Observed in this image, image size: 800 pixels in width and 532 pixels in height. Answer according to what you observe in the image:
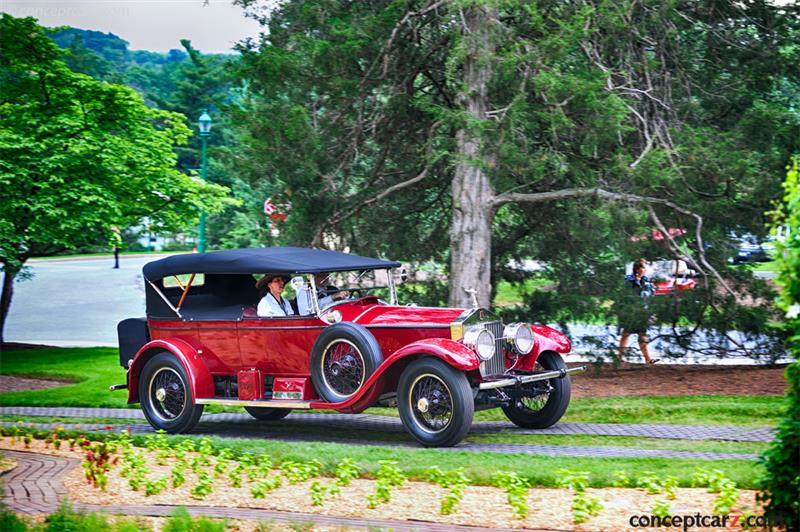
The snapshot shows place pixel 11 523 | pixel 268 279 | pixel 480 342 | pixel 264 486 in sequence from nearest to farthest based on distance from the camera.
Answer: pixel 11 523, pixel 264 486, pixel 480 342, pixel 268 279

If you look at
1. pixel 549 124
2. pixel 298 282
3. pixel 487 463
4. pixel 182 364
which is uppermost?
pixel 549 124

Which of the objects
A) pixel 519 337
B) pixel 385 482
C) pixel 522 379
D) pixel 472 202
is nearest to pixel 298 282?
pixel 519 337

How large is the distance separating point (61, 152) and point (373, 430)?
8.19 meters

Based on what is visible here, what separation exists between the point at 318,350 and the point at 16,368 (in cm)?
881

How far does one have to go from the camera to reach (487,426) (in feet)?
37.6

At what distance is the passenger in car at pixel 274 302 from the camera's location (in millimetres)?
10875

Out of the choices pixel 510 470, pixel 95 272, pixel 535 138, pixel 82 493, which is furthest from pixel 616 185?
pixel 95 272

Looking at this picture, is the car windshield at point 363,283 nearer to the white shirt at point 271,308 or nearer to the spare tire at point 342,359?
the white shirt at point 271,308

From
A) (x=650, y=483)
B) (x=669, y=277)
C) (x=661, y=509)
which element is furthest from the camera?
(x=669, y=277)

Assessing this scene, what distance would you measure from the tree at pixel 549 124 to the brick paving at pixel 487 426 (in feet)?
9.46

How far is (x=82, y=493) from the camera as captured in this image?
764 centimetres

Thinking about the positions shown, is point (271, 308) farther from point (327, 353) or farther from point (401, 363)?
point (401, 363)

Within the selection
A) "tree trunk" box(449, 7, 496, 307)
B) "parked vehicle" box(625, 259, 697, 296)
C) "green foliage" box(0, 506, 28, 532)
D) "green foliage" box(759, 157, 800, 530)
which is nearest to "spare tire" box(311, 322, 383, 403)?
"tree trunk" box(449, 7, 496, 307)

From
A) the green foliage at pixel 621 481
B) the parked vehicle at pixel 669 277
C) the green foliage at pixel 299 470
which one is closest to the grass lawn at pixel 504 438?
the green foliage at pixel 621 481
